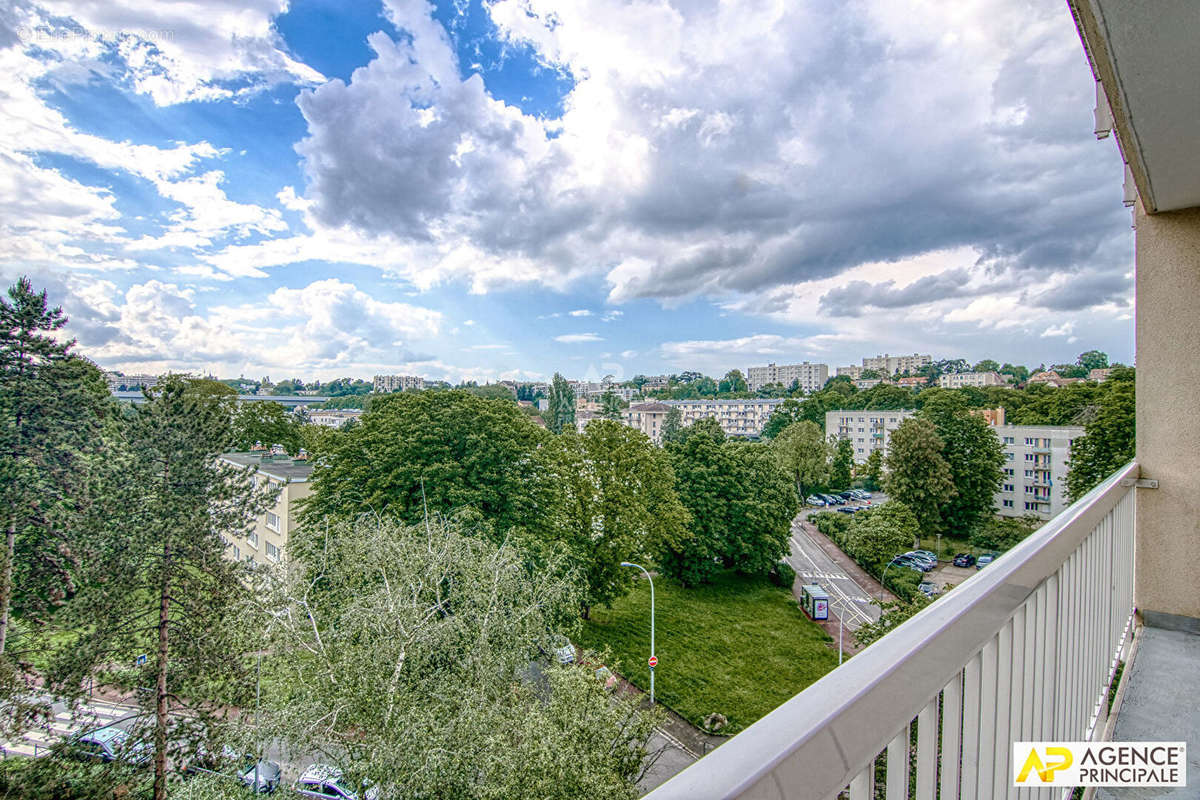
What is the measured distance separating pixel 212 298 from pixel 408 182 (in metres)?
16.3

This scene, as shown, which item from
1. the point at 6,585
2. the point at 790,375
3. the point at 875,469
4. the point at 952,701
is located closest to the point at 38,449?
the point at 6,585

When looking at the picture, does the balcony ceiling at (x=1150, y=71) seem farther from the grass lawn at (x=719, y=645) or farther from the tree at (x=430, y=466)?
the tree at (x=430, y=466)

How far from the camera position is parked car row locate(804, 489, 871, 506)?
2877 cm

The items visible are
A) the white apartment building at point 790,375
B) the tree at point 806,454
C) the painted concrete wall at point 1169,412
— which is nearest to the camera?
the painted concrete wall at point 1169,412

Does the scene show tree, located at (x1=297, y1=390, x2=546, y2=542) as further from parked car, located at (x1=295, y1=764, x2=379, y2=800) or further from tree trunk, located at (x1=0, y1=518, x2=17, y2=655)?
parked car, located at (x1=295, y1=764, x2=379, y2=800)

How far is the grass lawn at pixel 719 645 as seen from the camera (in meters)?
10.5

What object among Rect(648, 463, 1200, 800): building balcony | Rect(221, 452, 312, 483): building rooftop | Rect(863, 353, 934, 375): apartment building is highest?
Rect(863, 353, 934, 375): apartment building

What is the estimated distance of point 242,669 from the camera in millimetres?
7422

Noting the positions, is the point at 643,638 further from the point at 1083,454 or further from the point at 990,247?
the point at 990,247

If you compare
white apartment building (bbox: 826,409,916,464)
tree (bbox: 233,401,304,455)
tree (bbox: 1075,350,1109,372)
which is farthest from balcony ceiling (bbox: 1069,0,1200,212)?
tree (bbox: 1075,350,1109,372)

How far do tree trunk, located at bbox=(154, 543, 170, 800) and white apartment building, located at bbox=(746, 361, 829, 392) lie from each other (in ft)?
283

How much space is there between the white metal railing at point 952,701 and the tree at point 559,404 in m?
40.1

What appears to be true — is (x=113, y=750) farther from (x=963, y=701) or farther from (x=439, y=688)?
(x=963, y=701)

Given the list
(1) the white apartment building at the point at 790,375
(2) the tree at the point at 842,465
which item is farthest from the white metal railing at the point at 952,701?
(1) the white apartment building at the point at 790,375
